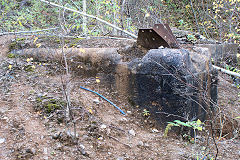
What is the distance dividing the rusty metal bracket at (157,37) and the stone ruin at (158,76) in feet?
0.43

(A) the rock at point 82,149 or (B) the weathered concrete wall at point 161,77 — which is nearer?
(A) the rock at point 82,149

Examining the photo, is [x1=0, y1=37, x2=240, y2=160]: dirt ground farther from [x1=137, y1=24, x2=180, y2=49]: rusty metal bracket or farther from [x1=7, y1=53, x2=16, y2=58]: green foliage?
[x1=137, y1=24, x2=180, y2=49]: rusty metal bracket

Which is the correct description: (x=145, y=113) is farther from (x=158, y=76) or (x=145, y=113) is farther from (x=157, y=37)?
(x=157, y=37)

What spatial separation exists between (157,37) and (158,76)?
598 millimetres

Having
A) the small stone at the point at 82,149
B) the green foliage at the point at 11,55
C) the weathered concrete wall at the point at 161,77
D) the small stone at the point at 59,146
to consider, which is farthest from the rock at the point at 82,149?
the green foliage at the point at 11,55

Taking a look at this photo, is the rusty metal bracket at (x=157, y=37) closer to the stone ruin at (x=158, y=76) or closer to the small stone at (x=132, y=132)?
the stone ruin at (x=158, y=76)

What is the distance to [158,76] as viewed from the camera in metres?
2.65

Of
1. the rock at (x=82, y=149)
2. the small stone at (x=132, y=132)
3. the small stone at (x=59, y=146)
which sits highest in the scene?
the small stone at (x=59, y=146)

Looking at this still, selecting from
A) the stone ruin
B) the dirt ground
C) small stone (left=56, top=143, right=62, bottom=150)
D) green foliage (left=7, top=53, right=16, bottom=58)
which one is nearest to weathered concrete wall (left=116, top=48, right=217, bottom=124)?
the stone ruin

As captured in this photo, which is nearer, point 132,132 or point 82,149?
point 82,149

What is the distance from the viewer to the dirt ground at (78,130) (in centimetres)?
204

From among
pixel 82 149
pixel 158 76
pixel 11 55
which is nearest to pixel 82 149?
pixel 82 149

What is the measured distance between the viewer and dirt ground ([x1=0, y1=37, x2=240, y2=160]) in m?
2.04

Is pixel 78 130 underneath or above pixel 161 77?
underneath
